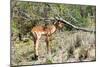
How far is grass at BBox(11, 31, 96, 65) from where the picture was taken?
2191mm

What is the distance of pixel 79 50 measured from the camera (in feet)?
7.99

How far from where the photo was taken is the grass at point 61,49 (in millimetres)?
2191

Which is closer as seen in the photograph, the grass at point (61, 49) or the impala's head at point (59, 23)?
the grass at point (61, 49)

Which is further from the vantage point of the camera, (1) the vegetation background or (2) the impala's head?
(2) the impala's head

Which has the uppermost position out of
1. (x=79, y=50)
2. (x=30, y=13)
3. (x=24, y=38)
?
(x=30, y=13)

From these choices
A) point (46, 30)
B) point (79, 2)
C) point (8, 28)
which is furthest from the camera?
point (79, 2)

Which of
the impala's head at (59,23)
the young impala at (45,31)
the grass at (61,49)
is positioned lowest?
the grass at (61,49)

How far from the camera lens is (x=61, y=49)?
2355mm

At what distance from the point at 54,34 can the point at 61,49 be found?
193 millimetres

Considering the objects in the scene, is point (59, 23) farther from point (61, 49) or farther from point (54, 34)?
point (61, 49)

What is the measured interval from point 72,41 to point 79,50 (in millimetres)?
144

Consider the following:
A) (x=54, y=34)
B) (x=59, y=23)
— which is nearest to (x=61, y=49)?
(x=54, y=34)

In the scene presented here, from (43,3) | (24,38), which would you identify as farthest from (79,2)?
(24,38)
